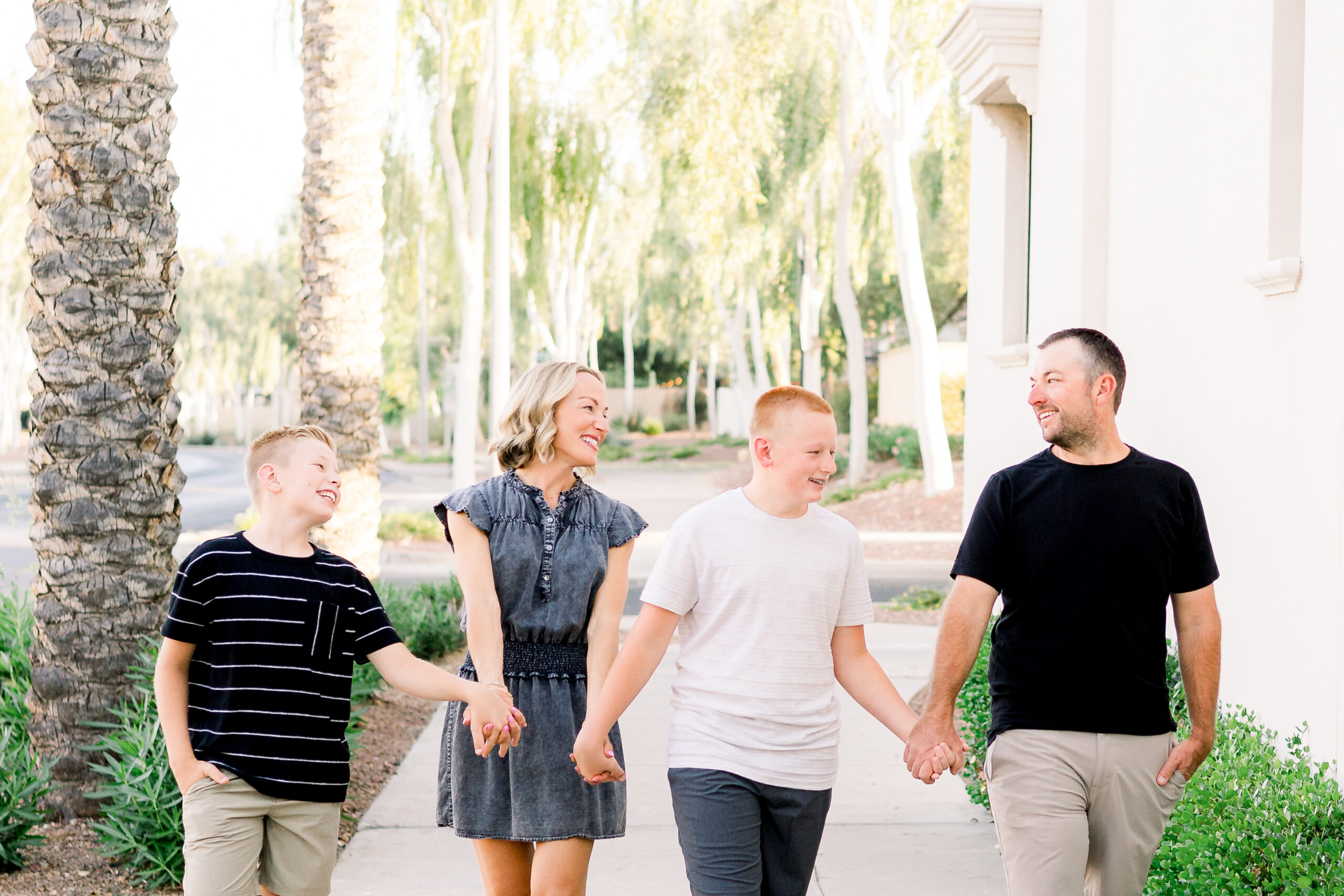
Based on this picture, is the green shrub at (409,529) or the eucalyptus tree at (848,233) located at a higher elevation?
the eucalyptus tree at (848,233)

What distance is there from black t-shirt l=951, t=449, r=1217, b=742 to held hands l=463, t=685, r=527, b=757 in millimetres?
1173

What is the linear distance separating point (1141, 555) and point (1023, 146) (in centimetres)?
598

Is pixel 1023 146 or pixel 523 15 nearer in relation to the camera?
pixel 1023 146

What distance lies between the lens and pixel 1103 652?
3.06 meters

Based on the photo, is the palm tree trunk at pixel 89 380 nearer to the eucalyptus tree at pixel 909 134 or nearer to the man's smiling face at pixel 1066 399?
the man's smiling face at pixel 1066 399

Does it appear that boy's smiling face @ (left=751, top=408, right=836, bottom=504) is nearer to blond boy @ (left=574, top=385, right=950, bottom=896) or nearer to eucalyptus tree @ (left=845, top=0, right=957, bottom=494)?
blond boy @ (left=574, top=385, right=950, bottom=896)

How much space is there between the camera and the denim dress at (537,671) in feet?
11.0

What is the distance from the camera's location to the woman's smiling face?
3396 mm

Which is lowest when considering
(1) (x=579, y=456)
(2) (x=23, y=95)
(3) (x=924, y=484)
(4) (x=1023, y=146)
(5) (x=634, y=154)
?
(3) (x=924, y=484)

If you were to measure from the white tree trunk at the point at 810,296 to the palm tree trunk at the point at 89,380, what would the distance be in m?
21.2

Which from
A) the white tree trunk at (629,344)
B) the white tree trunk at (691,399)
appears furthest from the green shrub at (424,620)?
the white tree trunk at (691,399)

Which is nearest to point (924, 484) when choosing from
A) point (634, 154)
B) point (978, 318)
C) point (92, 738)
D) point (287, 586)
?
point (634, 154)

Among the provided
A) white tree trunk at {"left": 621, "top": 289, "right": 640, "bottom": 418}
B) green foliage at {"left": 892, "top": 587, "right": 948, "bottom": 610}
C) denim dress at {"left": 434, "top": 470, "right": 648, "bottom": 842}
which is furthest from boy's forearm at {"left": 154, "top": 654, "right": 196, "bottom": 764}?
white tree trunk at {"left": 621, "top": 289, "right": 640, "bottom": 418}

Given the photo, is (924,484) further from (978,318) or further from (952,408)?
(978,318)
